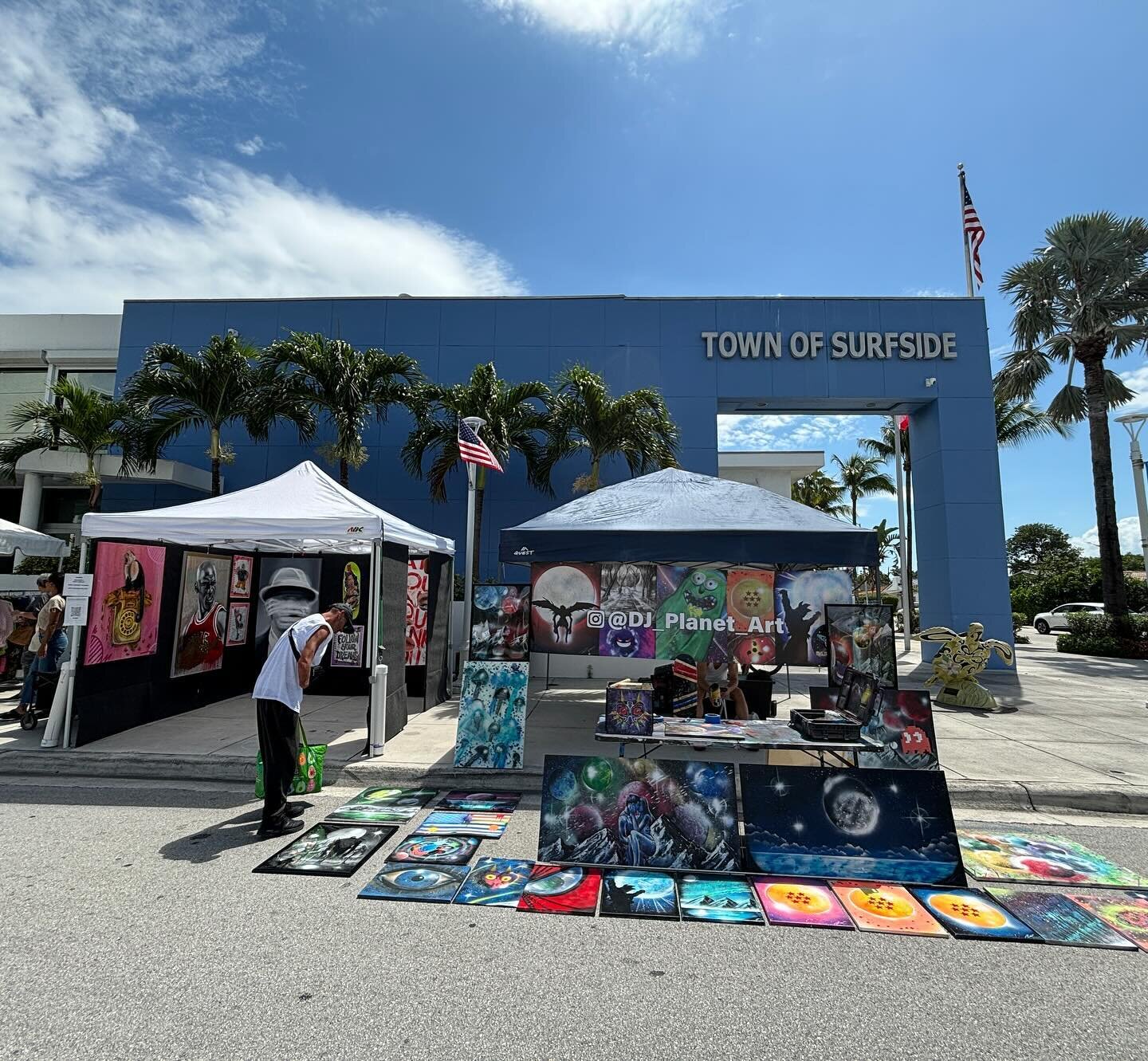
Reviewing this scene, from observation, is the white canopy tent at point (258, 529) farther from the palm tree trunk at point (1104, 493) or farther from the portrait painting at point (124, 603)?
the palm tree trunk at point (1104, 493)

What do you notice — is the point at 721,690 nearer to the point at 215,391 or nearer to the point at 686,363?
the point at 686,363

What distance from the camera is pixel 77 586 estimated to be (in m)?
7.24

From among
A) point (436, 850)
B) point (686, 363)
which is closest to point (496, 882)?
point (436, 850)

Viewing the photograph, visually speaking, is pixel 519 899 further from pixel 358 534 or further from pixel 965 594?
pixel 965 594

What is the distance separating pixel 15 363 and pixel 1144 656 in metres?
36.0

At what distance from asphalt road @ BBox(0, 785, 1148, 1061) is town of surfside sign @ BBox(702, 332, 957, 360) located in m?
15.7

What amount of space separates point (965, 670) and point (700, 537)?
683 centimetres

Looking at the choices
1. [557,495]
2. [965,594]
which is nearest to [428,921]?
[557,495]

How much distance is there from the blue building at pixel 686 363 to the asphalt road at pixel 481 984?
13068 millimetres

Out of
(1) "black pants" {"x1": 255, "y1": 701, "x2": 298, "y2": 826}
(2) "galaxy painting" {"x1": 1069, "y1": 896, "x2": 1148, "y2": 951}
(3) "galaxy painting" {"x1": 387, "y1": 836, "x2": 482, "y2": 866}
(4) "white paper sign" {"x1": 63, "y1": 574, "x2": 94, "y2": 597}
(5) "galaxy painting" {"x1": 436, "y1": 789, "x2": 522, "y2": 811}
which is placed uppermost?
(4) "white paper sign" {"x1": 63, "y1": 574, "x2": 94, "y2": 597}

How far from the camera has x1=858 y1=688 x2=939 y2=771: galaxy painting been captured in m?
6.00

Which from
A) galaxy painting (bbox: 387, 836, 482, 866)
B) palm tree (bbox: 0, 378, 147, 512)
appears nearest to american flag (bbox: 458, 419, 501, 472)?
galaxy painting (bbox: 387, 836, 482, 866)

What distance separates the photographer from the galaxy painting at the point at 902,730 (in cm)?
600

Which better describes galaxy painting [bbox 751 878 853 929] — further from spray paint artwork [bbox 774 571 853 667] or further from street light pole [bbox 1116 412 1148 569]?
street light pole [bbox 1116 412 1148 569]
